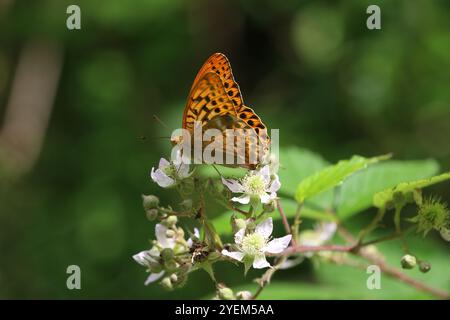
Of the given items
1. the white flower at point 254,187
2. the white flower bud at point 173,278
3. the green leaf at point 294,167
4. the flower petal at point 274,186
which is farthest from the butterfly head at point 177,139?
the green leaf at point 294,167

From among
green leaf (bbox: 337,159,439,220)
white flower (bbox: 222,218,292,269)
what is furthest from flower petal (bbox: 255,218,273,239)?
green leaf (bbox: 337,159,439,220)

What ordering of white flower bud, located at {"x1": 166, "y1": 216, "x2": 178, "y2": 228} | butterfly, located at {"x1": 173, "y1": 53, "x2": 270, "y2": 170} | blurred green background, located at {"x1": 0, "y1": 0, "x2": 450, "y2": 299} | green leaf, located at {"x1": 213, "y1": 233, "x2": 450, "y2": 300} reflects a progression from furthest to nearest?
blurred green background, located at {"x1": 0, "y1": 0, "x2": 450, "y2": 299}, green leaf, located at {"x1": 213, "y1": 233, "x2": 450, "y2": 300}, butterfly, located at {"x1": 173, "y1": 53, "x2": 270, "y2": 170}, white flower bud, located at {"x1": 166, "y1": 216, "x2": 178, "y2": 228}

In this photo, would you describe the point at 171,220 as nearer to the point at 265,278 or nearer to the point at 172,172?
the point at 172,172

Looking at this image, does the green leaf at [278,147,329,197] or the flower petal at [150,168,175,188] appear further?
the green leaf at [278,147,329,197]

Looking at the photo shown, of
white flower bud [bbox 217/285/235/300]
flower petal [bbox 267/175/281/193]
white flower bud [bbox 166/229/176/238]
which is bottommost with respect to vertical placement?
white flower bud [bbox 217/285/235/300]

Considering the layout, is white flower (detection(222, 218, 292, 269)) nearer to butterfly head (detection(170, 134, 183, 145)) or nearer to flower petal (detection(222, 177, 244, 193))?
flower petal (detection(222, 177, 244, 193))

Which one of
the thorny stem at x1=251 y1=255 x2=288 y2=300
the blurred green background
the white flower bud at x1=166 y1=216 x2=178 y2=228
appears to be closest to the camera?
the thorny stem at x1=251 y1=255 x2=288 y2=300

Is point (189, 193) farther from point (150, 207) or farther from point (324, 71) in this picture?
point (324, 71)

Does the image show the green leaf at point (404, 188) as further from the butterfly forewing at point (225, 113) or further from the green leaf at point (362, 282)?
the green leaf at point (362, 282)
